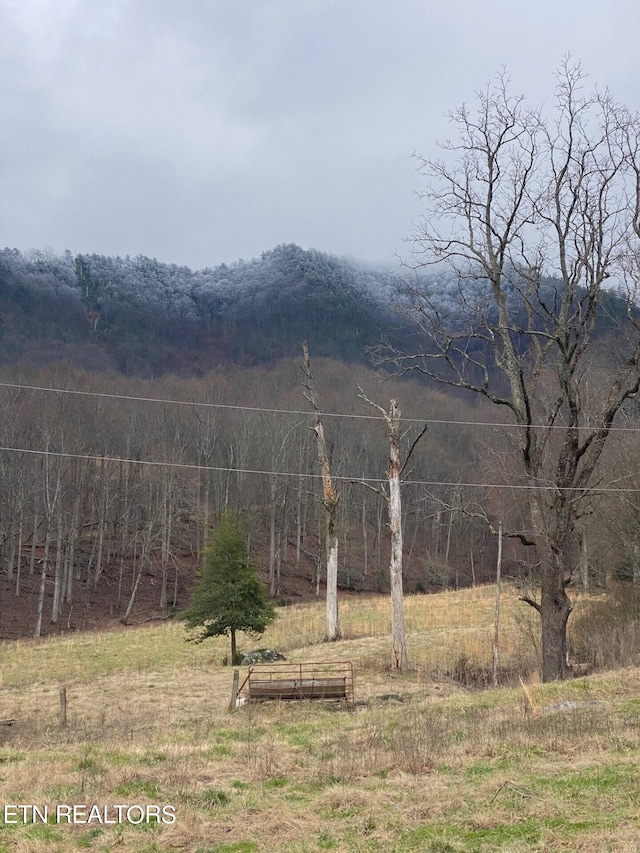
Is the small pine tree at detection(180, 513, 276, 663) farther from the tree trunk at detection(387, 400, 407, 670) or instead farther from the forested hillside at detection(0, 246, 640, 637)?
the forested hillside at detection(0, 246, 640, 637)

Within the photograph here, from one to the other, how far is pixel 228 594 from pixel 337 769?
42.6 ft

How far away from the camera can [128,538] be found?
184 ft

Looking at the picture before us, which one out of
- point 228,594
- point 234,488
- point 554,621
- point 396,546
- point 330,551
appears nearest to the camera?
point 554,621

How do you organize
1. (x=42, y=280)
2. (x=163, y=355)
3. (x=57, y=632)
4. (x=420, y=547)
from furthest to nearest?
1. (x=42, y=280)
2. (x=163, y=355)
3. (x=420, y=547)
4. (x=57, y=632)

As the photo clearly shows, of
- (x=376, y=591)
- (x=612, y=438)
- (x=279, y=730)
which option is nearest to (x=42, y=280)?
(x=376, y=591)

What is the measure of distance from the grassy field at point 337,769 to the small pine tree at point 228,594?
9.98ft

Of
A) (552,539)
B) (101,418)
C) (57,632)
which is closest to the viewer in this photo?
(552,539)

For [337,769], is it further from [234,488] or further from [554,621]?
[234,488]

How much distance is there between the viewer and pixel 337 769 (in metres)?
9.09

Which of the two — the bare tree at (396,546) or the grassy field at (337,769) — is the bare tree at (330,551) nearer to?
the bare tree at (396,546)

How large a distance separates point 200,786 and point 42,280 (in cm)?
15006

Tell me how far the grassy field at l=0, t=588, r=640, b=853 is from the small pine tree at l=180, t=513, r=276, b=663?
9.98ft

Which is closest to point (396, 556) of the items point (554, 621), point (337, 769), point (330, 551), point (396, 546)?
point (396, 546)

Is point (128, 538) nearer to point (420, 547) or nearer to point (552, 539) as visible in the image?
point (420, 547)
